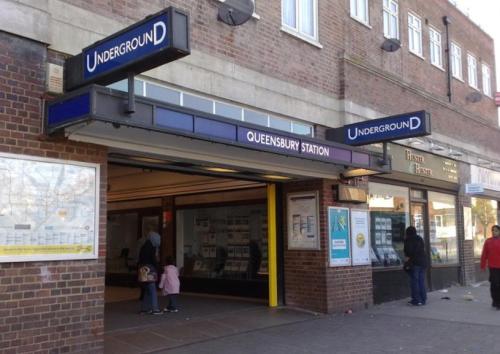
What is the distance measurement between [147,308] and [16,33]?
228 inches

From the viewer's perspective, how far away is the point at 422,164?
1406cm

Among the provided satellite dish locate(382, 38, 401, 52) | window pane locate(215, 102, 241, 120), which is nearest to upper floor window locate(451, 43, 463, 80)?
satellite dish locate(382, 38, 401, 52)

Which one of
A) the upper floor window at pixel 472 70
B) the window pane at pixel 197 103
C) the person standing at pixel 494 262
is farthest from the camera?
the upper floor window at pixel 472 70

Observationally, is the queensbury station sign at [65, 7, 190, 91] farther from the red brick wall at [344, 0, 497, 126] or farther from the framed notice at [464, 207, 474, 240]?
the framed notice at [464, 207, 474, 240]

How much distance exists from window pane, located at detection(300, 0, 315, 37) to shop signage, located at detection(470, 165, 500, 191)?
26.7ft

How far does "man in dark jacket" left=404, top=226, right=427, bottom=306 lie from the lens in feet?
39.3

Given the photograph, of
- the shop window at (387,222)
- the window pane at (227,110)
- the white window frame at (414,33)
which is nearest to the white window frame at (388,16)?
the white window frame at (414,33)

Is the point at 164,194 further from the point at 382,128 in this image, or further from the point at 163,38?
the point at 163,38

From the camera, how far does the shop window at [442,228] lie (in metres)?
14.8

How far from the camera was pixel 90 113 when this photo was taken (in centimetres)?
591

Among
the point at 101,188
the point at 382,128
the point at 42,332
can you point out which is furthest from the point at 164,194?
the point at 42,332

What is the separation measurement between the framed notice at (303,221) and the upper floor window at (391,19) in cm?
506

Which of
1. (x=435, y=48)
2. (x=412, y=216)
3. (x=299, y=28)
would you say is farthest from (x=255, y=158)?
(x=435, y=48)

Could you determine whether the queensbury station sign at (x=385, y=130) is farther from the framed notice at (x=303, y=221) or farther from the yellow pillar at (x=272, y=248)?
the yellow pillar at (x=272, y=248)
